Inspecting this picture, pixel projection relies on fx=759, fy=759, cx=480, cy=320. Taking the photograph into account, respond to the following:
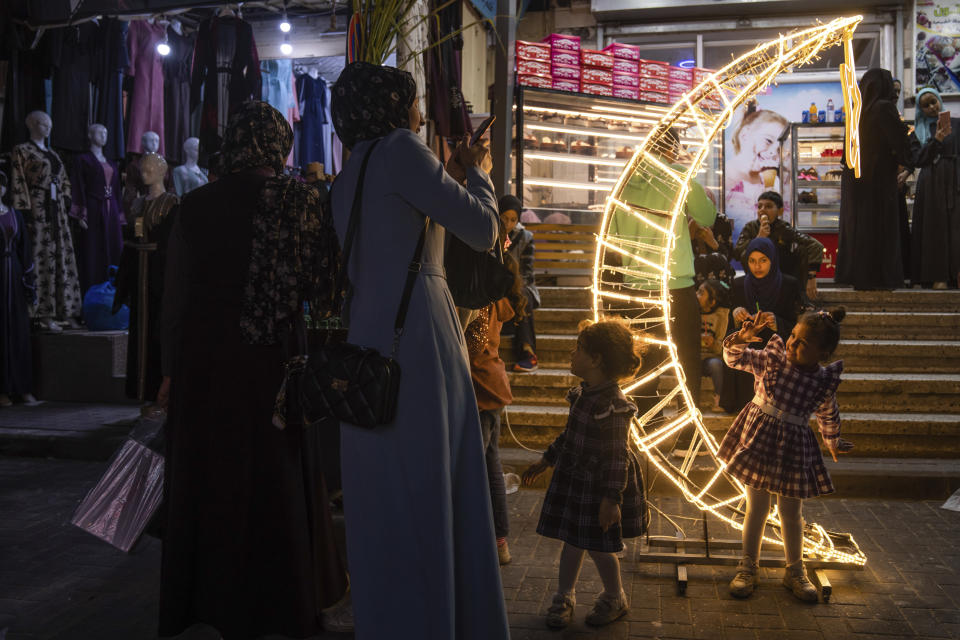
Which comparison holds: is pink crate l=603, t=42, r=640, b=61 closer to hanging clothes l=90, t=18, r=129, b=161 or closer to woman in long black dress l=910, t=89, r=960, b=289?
woman in long black dress l=910, t=89, r=960, b=289

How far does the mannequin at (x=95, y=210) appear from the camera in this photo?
871 cm

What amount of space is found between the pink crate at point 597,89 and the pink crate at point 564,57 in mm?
327

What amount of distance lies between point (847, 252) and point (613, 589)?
21.4 ft

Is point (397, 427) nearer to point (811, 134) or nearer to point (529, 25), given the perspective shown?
point (811, 134)

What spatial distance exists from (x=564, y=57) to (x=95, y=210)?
6.58 m

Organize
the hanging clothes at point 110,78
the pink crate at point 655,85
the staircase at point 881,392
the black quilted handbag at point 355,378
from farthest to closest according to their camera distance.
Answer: the pink crate at point 655,85 → the hanging clothes at point 110,78 → the staircase at point 881,392 → the black quilted handbag at point 355,378


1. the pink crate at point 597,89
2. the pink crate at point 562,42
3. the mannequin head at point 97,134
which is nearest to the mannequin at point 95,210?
the mannequin head at point 97,134

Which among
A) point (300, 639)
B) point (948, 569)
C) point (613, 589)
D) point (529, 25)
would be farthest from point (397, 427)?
point (529, 25)

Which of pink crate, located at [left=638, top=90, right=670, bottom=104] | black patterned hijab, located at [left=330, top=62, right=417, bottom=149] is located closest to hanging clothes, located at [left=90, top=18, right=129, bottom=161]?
pink crate, located at [left=638, top=90, right=670, bottom=104]

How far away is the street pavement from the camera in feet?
10.2

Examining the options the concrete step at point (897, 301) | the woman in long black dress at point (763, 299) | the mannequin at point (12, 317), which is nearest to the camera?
the woman in long black dress at point (763, 299)

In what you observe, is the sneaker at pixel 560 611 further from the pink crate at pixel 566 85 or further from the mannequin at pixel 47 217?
the pink crate at pixel 566 85

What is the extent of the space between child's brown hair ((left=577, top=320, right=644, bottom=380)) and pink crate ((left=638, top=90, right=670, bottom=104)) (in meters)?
9.10

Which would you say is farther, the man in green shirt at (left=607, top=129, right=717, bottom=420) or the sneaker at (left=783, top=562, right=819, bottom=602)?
the man in green shirt at (left=607, top=129, right=717, bottom=420)
